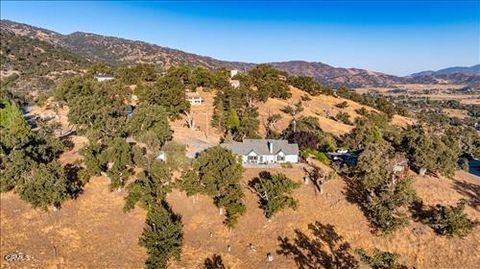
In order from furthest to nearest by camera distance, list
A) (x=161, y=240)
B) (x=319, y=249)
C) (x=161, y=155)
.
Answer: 1. (x=161, y=155)
2. (x=319, y=249)
3. (x=161, y=240)

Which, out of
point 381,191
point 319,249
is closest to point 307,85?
point 381,191

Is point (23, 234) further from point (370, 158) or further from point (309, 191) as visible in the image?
point (370, 158)

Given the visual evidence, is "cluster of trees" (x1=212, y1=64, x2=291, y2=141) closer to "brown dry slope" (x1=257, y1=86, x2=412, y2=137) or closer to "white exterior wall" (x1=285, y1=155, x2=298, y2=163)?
"brown dry slope" (x1=257, y1=86, x2=412, y2=137)

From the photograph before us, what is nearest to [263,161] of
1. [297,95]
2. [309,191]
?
[309,191]

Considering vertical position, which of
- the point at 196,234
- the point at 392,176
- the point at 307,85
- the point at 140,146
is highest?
the point at 307,85

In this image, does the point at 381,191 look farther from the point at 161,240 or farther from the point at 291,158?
the point at 161,240

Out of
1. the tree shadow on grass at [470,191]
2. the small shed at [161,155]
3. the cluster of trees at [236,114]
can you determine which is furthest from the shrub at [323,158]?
the small shed at [161,155]

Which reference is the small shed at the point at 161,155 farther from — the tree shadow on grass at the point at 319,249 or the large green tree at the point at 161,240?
the tree shadow on grass at the point at 319,249

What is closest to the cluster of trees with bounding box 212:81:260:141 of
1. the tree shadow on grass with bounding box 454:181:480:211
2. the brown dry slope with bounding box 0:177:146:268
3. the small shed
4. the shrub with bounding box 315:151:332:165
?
the shrub with bounding box 315:151:332:165
